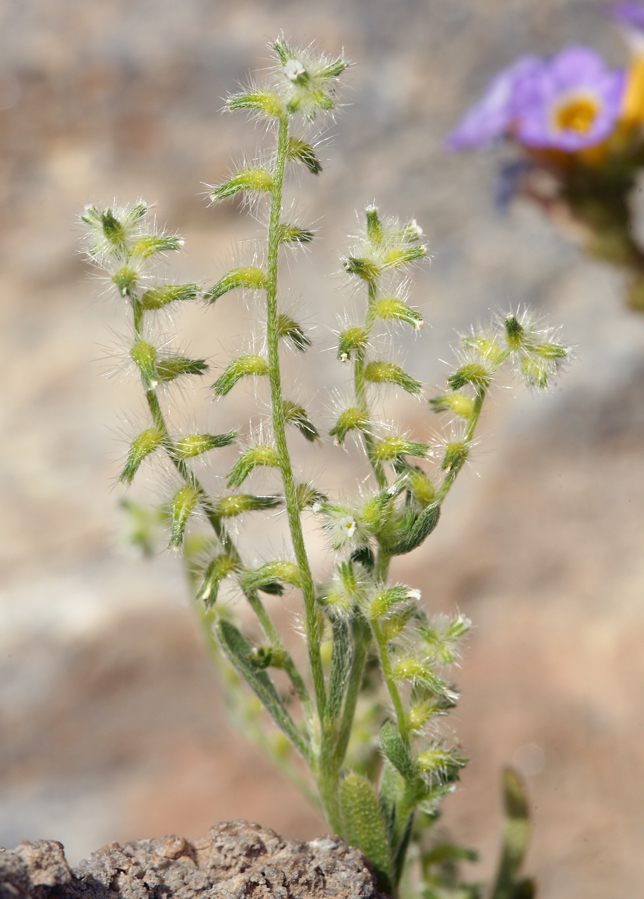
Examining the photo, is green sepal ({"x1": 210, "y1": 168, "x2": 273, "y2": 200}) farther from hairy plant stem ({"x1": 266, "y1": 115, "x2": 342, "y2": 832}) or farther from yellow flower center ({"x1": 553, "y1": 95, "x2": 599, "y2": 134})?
yellow flower center ({"x1": 553, "y1": 95, "x2": 599, "y2": 134})

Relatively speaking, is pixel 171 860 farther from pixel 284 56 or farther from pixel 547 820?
pixel 547 820

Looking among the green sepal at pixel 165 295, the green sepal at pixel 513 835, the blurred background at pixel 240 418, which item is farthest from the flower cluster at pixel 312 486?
the blurred background at pixel 240 418

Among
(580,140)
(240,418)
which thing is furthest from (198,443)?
(240,418)

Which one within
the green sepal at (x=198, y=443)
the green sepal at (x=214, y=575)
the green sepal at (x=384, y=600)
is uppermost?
the green sepal at (x=198, y=443)

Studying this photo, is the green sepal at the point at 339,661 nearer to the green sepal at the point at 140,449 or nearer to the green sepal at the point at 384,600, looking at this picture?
the green sepal at the point at 384,600

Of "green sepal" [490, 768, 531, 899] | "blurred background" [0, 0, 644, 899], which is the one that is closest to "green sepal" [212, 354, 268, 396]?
"green sepal" [490, 768, 531, 899]

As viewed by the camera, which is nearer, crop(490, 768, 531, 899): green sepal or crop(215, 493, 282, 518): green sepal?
crop(215, 493, 282, 518): green sepal

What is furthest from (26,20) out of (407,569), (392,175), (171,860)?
(171,860)
